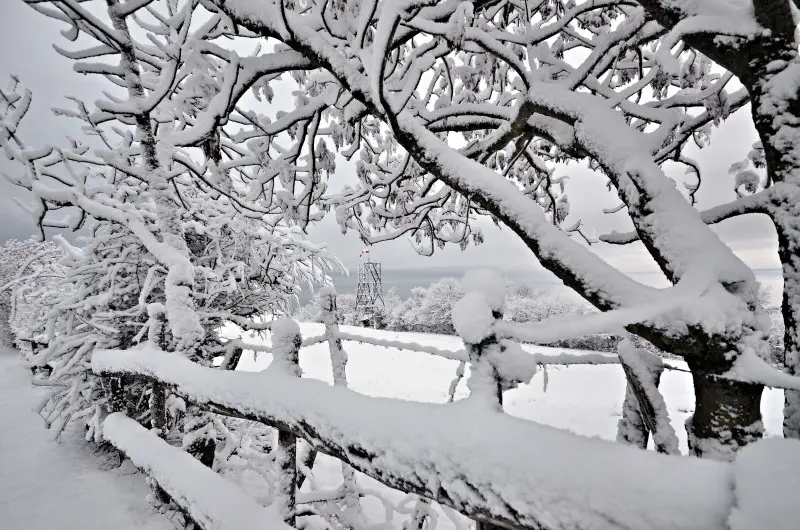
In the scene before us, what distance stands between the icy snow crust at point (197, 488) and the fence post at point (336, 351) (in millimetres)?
1156

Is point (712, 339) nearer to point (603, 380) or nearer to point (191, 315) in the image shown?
point (191, 315)

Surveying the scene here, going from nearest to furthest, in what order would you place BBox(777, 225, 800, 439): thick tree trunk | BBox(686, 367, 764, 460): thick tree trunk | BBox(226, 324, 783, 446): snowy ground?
1. BBox(686, 367, 764, 460): thick tree trunk
2. BBox(777, 225, 800, 439): thick tree trunk
3. BBox(226, 324, 783, 446): snowy ground

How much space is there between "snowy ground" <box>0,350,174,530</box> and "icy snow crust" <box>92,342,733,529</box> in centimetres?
283

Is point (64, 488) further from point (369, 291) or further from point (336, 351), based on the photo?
point (369, 291)

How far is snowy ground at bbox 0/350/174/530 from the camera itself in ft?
10.2

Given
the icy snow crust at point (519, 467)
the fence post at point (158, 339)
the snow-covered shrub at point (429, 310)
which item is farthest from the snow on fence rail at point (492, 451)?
the snow-covered shrub at point (429, 310)

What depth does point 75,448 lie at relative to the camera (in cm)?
483

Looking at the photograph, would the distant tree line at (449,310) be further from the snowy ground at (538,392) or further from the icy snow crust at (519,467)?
the icy snow crust at (519,467)

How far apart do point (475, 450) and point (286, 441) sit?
138 cm

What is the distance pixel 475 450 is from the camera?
930mm

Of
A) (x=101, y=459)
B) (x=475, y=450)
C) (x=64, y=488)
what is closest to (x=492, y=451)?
(x=475, y=450)

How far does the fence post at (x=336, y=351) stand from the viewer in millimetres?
Result: 3033

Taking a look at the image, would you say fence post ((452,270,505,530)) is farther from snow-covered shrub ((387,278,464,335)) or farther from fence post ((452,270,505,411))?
snow-covered shrub ((387,278,464,335))

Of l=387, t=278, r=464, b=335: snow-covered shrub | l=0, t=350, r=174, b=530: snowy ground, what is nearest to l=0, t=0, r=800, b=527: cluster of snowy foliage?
l=0, t=350, r=174, b=530: snowy ground
